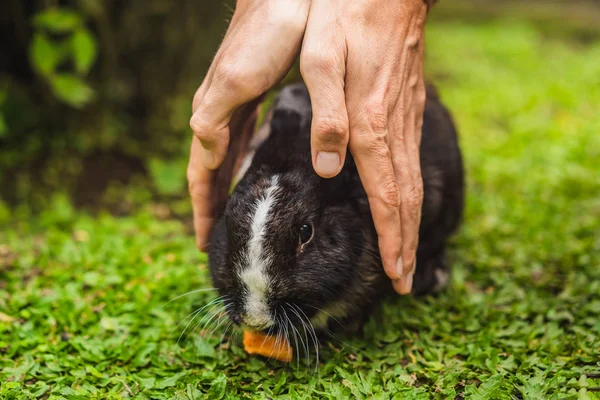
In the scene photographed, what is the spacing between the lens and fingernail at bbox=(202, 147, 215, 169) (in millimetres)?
3145

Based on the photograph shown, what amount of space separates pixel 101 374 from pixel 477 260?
8.38 ft

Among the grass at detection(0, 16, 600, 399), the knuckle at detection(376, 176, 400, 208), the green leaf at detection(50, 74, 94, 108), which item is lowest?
the grass at detection(0, 16, 600, 399)

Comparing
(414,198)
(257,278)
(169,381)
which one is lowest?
(169,381)

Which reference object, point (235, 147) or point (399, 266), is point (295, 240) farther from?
point (235, 147)

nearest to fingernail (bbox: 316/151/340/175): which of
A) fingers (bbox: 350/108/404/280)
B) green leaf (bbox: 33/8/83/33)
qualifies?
fingers (bbox: 350/108/404/280)

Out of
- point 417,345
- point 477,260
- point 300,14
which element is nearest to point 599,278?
point 477,260

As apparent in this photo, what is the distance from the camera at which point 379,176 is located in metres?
2.95

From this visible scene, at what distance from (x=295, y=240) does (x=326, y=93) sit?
0.71 metres

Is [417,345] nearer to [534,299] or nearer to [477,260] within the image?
[534,299]

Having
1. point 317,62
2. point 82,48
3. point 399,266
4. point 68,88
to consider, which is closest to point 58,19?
point 82,48

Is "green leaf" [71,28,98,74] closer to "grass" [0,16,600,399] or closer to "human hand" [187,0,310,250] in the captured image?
"grass" [0,16,600,399]

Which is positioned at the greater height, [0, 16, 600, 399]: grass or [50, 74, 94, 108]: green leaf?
[50, 74, 94, 108]: green leaf

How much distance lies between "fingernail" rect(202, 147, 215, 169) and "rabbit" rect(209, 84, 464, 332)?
0.62 feet

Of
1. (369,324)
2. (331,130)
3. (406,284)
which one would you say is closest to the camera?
(331,130)
